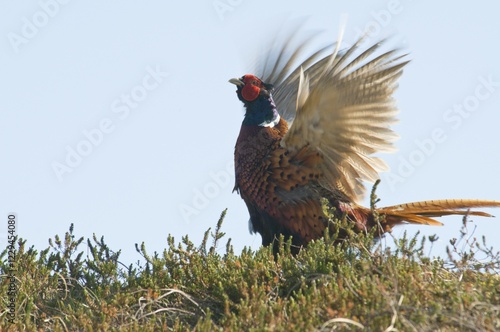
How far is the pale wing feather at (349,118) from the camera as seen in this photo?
4770mm

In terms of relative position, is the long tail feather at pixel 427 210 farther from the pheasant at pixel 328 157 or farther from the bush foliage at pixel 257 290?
the bush foliage at pixel 257 290

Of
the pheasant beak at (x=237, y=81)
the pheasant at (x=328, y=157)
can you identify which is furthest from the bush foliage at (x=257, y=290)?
the pheasant beak at (x=237, y=81)

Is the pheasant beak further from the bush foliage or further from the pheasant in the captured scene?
the bush foliage

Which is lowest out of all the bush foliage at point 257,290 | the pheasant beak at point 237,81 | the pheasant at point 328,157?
the bush foliage at point 257,290

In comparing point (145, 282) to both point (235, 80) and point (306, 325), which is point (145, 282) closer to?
point (306, 325)

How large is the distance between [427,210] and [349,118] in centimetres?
75

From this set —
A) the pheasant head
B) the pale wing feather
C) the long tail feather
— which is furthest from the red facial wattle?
the long tail feather

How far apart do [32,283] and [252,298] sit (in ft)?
4.22

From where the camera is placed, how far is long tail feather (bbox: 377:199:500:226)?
16.4ft

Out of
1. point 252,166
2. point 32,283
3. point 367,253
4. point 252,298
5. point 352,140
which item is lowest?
point 32,283

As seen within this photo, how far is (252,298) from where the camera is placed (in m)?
3.62

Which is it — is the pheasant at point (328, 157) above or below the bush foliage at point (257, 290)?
above

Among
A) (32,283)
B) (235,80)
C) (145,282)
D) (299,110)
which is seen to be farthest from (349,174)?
(32,283)

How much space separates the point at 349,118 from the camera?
4871 millimetres
